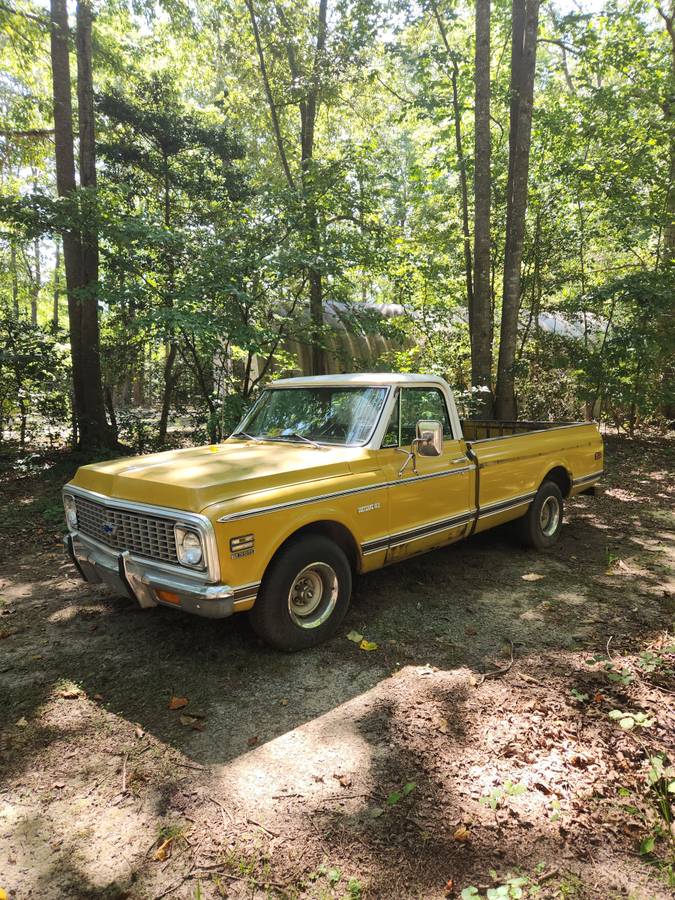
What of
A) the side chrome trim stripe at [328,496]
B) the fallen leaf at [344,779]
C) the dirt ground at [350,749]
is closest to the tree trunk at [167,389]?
the dirt ground at [350,749]

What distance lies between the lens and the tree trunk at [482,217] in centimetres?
918

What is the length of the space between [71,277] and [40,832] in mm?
10381

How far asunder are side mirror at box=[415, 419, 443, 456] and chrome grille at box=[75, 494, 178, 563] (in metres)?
2.00

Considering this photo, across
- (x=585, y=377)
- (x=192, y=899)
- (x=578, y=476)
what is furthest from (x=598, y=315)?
(x=192, y=899)

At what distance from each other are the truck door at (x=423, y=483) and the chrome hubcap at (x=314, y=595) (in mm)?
673

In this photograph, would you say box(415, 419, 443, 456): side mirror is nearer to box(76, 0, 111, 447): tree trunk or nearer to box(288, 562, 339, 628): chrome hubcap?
box(288, 562, 339, 628): chrome hubcap

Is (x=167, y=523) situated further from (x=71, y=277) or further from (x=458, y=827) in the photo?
(x=71, y=277)

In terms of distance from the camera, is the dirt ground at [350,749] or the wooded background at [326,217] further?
the wooded background at [326,217]

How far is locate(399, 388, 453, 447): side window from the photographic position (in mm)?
4621

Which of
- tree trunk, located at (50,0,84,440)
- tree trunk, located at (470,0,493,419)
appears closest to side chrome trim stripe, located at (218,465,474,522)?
tree trunk, located at (470,0,493,419)

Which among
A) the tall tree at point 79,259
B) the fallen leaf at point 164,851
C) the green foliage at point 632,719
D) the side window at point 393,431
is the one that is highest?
the tall tree at point 79,259

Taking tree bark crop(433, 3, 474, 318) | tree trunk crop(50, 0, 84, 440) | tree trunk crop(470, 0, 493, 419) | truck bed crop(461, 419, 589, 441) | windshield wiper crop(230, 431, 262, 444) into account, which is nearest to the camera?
windshield wiper crop(230, 431, 262, 444)

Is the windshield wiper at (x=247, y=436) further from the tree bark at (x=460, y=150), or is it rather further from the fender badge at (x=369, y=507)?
the tree bark at (x=460, y=150)

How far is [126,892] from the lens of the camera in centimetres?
209
